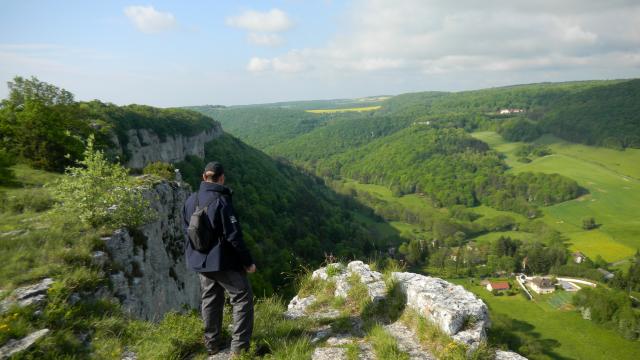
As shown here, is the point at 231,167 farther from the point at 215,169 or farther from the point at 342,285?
the point at 215,169

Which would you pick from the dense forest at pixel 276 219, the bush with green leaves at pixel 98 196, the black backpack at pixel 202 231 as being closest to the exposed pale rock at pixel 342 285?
the black backpack at pixel 202 231

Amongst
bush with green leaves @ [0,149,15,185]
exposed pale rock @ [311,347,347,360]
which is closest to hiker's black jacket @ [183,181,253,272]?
exposed pale rock @ [311,347,347,360]

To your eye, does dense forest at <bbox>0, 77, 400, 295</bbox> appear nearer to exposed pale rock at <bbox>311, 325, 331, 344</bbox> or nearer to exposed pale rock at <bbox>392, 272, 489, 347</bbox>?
exposed pale rock at <bbox>311, 325, 331, 344</bbox>

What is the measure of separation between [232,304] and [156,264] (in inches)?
249

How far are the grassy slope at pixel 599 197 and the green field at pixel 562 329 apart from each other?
32710 mm

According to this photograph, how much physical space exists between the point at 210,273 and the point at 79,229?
493 centimetres

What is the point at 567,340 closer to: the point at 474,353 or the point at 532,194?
the point at 474,353

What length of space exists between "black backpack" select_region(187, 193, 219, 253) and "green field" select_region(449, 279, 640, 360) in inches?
1794

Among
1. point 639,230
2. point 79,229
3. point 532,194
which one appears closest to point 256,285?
point 79,229

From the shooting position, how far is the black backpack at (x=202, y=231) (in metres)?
5.11

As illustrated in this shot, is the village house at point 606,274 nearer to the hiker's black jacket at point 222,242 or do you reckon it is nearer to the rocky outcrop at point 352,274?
the rocky outcrop at point 352,274

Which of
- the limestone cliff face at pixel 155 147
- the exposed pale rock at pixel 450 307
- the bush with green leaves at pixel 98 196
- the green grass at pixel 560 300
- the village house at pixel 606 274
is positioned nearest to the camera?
the exposed pale rock at pixel 450 307

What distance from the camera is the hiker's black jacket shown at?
5.14 metres

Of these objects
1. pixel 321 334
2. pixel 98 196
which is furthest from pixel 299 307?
pixel 98 196
